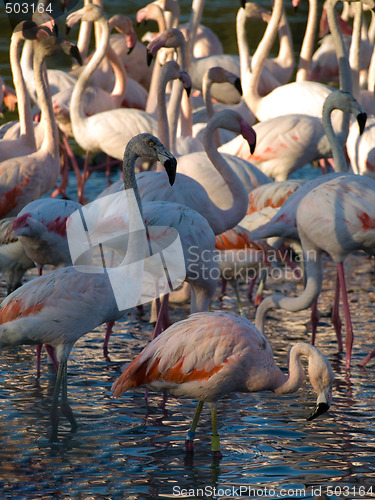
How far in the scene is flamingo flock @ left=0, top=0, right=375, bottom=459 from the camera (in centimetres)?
420

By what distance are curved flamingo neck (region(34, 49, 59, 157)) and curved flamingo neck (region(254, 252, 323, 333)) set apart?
240cm

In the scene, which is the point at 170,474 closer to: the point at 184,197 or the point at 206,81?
the point at 184,197

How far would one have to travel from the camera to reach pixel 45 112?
7227 millimetres

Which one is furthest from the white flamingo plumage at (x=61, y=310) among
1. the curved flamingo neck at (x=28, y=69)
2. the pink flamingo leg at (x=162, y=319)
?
the curved flamingo neck at (x=28, y=69)

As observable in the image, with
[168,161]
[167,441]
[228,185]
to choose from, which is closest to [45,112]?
[228,185]

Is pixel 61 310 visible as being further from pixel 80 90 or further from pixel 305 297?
pixel 80 90

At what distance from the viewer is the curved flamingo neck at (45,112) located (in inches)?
279

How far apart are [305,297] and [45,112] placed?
9.62 feet

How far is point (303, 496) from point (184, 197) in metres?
2.67

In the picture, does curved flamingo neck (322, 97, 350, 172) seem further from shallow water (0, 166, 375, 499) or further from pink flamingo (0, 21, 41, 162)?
pink flamingo (0, 21, 41, 162)

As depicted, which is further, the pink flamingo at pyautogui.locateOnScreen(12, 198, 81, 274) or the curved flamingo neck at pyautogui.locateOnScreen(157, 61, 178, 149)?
the curved flamingo neck at pyautogui.locateOnScreen(157, 61, 178, 149)

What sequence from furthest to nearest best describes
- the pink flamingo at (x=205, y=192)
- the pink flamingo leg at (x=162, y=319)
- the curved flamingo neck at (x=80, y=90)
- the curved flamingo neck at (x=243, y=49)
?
the curved flamingo neck at (x=243, y=49) → the curved flamingo neck at (x=80, y=90) → the pink flamingo at (x=205, y=192) → the pink flamingo leg at (x=162, y=319)

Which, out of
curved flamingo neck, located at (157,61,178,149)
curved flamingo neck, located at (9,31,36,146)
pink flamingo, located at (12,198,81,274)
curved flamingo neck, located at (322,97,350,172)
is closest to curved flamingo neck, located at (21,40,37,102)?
curved flamingo neck, located at (9,31,36,146)

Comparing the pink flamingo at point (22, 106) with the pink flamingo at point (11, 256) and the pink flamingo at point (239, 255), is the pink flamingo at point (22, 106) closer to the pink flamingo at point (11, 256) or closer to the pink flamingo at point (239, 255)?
the pink flamingo at point (11, 256)
